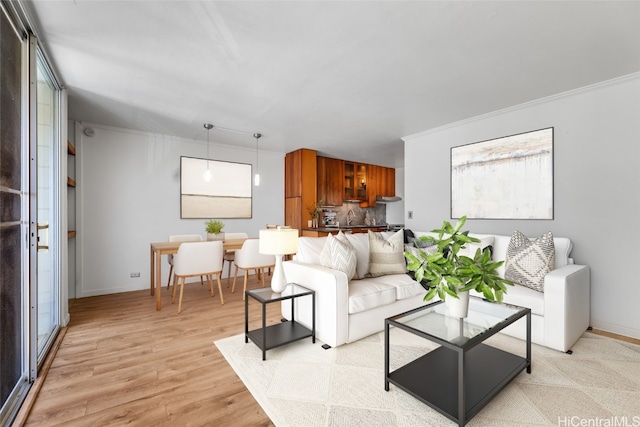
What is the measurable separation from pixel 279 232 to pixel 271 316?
1.14 m

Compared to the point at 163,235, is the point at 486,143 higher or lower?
higher

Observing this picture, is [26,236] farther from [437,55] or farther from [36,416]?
[437,55]

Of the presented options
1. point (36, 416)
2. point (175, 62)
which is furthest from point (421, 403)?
point (175, 62)

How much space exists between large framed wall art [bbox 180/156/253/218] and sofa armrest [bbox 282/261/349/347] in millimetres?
2891

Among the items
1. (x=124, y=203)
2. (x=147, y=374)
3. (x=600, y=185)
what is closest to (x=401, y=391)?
(x=147, y=374)

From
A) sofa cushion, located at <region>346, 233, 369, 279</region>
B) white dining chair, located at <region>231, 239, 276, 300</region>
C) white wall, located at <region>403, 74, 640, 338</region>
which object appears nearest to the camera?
white wall, located at <region>403, 74, 640, 338</region>

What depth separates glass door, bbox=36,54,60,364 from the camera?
224cm

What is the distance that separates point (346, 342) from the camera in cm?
237

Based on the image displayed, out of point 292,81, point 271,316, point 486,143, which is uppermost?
point 292,81

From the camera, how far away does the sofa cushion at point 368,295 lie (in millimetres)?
2385

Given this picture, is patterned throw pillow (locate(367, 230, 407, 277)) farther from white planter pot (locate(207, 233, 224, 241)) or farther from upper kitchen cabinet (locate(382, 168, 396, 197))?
upper kitchen cabinet (locate(382, 168, 396, 197))

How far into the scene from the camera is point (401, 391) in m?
1.78

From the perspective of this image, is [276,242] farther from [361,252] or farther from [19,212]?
[19,212]

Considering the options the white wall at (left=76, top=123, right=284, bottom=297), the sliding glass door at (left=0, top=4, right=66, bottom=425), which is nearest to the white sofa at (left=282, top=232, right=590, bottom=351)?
the sliding glass door at (left=0, top=4, right=66, bottom=425)
